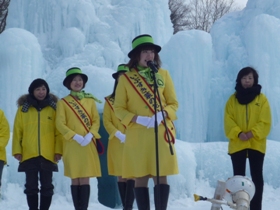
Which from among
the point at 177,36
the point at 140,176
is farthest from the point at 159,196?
the point at 177,36

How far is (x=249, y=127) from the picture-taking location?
18.8 ft

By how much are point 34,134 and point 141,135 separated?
173 cm

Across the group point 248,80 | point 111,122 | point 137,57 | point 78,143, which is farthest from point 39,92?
point 248,80

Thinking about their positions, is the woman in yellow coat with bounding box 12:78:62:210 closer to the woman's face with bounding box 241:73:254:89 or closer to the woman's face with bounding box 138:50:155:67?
the woman's face with bounding box 138:50:155:67

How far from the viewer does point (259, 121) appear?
5719 millimetres

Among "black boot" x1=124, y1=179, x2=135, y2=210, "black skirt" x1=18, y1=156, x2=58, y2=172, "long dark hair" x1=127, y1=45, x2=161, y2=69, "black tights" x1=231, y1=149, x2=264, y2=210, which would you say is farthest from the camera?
"black boot" x1=124, y1=179, x2=135, y2=210

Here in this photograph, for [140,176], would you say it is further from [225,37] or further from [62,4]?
[225,37]

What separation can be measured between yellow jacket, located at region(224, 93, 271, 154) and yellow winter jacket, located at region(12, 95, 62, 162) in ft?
6.03

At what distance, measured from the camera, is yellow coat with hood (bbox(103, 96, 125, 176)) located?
676cm

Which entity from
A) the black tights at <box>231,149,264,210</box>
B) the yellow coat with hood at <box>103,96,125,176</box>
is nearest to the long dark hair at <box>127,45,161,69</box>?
the black tights at <box>231,149,264,210</box>

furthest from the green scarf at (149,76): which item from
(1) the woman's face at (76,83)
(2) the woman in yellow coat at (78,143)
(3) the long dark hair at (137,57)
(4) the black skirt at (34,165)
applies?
(4) the black skirt at (34,165)

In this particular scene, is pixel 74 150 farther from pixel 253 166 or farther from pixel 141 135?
pixel 253 166

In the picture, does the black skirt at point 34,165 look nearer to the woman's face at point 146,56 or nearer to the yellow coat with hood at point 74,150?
the yellow coat with hood at point 74,150

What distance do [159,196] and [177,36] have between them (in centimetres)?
835
